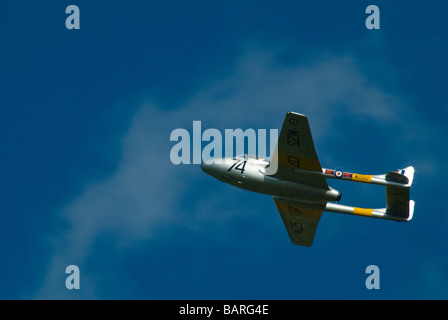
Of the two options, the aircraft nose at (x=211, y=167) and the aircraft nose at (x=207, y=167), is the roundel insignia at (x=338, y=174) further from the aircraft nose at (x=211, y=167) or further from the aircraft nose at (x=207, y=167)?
the aircraft nose at (x=207, y=167)

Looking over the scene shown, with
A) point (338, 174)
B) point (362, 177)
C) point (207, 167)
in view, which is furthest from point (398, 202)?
point (207, 167)

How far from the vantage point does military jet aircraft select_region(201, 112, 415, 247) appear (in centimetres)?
6091

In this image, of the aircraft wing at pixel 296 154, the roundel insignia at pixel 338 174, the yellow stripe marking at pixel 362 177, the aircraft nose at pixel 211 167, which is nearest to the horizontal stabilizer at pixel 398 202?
the yellow stripe marking at pixel 362 177

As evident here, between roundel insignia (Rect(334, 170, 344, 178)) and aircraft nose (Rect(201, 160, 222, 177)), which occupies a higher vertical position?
aircraft nose (Rect(201, 160, 222, 177))

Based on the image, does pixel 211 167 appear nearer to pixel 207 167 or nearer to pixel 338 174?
→ pixel 207 167

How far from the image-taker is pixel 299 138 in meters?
60.7

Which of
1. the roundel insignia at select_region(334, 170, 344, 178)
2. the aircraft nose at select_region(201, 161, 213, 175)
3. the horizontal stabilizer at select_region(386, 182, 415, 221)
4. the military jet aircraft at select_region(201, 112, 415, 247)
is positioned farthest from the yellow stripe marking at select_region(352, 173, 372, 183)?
the aircraft nose at select_region(201, 161, 213, 175)

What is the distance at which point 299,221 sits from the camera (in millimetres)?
69500

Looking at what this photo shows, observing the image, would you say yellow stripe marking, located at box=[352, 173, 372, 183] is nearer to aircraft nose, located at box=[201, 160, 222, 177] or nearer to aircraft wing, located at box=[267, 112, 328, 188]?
aircraft wing, located at box=[267, 112, 328, 188]

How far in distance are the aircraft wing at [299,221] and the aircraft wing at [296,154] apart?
4.36 meters

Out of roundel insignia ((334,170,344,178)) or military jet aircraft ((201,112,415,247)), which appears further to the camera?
roundel insignia ((334,170,344,178))

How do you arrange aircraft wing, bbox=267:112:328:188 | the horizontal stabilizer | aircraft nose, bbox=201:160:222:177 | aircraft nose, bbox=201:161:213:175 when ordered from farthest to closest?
1. aircraft nose, bbox=201:161:213:175
2. aircraft nose, bbox=201:160:222:177
3. the horizontal stabilizer
4. aircraft wing, bbox=267:112:328:188
